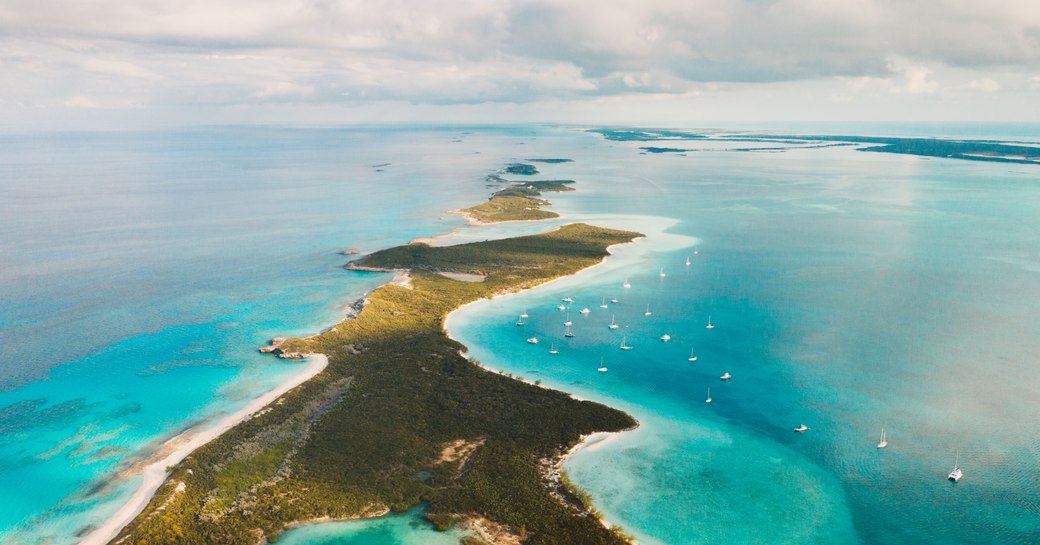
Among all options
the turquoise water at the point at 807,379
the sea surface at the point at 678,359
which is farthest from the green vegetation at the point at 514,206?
the turquoise water at the point at 807,379

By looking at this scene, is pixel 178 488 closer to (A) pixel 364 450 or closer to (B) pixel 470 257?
(A) pixel 364 450

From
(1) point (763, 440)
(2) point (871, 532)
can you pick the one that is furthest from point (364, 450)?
(2) point (871, 532)

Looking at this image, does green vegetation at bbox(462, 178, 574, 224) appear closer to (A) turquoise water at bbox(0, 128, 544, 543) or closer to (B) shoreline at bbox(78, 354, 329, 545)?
(A) turquoise water at bbox(0, 128, 544, 543)

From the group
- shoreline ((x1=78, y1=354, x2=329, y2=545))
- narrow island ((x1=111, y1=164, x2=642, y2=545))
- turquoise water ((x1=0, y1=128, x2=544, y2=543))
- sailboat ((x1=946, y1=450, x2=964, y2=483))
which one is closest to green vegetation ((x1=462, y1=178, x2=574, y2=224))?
turquoise water ((x1=0, y1=128, x2=544, y2=543))

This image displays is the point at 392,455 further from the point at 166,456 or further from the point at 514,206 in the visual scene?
the point at 514,206

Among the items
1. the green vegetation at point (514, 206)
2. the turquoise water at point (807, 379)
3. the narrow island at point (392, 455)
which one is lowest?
the narrow island at point (392, 455)

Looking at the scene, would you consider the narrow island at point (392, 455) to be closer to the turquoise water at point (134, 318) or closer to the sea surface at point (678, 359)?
the sea surface at point (678, 359)
